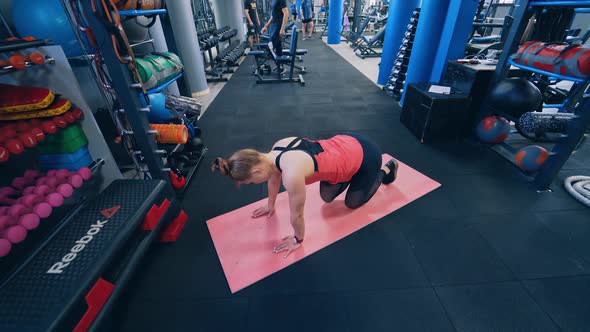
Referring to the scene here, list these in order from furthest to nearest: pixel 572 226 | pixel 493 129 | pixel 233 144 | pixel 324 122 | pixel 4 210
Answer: pixel 324 122
pixel 233 144
pixel 493 129
pixel 572 226
pixel 4 210

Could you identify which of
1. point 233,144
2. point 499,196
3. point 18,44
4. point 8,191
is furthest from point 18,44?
point 499,196

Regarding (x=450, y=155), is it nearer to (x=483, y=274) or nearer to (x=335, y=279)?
(x=483, y=274)

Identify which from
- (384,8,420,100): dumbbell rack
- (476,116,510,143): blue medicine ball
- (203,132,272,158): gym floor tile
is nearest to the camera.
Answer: (476,116,510,143): blue medicine ball

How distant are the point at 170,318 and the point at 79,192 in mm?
1238

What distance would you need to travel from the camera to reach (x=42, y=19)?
1.75 metres

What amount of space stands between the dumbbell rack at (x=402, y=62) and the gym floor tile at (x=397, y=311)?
374 cm

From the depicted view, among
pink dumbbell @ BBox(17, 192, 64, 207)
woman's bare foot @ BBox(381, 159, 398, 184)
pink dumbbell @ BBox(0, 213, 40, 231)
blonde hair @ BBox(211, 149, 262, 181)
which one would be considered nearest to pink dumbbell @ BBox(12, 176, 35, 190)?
pink dumbbell @ BBox(17, 192, 64, 207)

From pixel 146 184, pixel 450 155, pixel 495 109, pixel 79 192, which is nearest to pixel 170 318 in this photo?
pixel 146 184

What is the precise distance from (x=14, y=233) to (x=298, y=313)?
1.53 m

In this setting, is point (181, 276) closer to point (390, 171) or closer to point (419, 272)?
point (419, 272)

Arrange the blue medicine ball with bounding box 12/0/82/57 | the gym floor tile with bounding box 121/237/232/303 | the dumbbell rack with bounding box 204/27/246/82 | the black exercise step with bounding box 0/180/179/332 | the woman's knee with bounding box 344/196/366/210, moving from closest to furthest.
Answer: the black exercise step with bounding box 0/180/179/332, the gym floor tile with bounding box 121/237/232/303, the blue medicine ball with bounding box 12/0/82/57, the woman's knee with bounding box 344/196/366/210, the dumbbell rack with bounding box 204/27/246/82

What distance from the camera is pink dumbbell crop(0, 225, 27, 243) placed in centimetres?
127

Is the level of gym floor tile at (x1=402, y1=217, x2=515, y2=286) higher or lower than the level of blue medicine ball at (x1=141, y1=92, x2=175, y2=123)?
lower

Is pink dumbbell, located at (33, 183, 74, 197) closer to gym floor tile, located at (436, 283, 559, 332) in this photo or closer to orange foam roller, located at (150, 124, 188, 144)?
orange foam roller, located at (150, 124, 188, 144)
